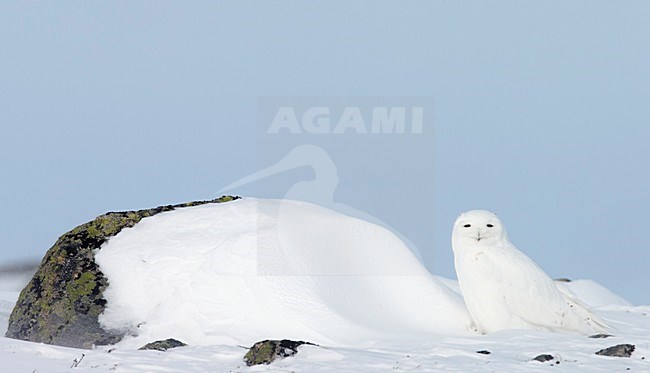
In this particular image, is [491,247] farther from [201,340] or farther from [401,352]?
[201,340]

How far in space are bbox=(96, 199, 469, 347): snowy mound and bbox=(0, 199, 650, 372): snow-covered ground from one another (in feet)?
0.05

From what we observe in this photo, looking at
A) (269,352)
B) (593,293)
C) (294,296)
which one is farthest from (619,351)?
(593,293)

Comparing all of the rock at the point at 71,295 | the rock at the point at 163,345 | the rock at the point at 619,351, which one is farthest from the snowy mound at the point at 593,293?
the rock at the point at 163,345

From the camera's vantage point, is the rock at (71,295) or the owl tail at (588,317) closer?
the owl tail at (588,317)

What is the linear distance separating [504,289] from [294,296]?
2694 millimetres

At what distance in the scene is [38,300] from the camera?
39.8ft

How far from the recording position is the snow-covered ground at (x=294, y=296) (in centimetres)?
935

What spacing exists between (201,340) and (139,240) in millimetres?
2432

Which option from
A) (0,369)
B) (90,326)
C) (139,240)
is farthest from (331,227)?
(0,369)

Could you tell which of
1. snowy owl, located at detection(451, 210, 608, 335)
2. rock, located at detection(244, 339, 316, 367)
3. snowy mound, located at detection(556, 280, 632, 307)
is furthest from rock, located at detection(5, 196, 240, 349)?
snowy mound, located at detection(556, 280, 632, 307)

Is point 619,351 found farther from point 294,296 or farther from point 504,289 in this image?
point 294,296

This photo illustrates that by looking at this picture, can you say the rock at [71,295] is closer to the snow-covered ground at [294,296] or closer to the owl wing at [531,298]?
the snow-covered ground at [294,296]

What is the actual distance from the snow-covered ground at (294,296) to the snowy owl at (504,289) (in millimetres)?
394

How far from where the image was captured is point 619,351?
912cm
